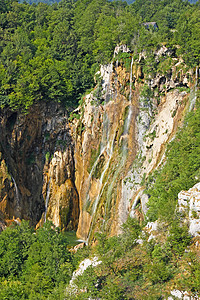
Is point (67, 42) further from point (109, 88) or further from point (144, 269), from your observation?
point (144, 269)

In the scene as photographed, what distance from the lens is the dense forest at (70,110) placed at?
18.3m

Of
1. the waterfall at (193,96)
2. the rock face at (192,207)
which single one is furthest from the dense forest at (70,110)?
the waterfall at (193,96)

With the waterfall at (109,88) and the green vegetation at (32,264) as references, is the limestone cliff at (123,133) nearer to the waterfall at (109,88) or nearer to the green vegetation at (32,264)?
the waterfall at (109,88)

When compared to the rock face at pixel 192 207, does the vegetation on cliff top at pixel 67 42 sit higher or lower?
higher

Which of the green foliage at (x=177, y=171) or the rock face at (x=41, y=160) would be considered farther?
the rock face at (x=41, y=160)

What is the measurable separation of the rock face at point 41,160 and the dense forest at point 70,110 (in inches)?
63.1

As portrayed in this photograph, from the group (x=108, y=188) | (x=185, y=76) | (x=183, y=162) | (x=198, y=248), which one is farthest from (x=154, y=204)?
(x=185, y=76)

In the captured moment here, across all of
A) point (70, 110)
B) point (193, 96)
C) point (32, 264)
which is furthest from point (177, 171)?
point (70, 110)

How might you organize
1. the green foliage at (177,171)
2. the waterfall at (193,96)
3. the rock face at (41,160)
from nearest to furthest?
1. the green foliage at (177,171)
2. the waterfall at (193,96)
3. the rock face at (41,160)

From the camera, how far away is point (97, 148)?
38719mm

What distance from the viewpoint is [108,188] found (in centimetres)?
3419

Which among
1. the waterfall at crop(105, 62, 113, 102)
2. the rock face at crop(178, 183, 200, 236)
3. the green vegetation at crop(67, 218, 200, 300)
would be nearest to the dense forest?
the green vegetation at crop(67, 218, 200, 300)

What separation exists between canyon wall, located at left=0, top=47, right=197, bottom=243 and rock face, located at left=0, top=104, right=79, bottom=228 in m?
0.10

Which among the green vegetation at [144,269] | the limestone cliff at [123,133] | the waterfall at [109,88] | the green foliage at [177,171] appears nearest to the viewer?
the green vegetation at [144,269]
